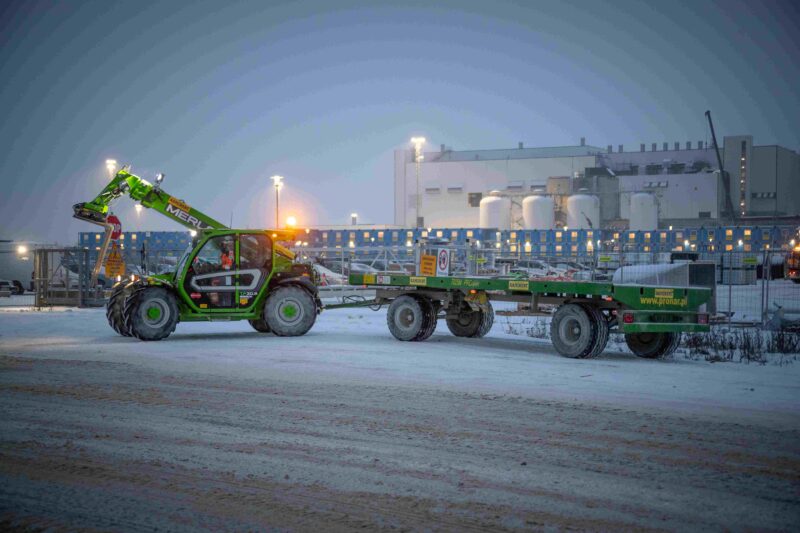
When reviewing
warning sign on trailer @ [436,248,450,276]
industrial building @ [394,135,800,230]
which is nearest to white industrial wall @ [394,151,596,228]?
industrial building @ [394,135,800,230]

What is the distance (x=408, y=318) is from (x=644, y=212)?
58.7m

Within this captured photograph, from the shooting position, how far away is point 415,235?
60188mm

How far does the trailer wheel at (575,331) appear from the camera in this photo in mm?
14211

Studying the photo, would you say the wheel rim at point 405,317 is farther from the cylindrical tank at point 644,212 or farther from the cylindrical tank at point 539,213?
the cylindrical tank at point 539,213

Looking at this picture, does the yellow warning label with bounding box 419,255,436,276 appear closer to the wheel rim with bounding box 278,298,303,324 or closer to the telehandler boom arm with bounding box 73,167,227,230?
the wheel rim with bounding box 278,298,303,324

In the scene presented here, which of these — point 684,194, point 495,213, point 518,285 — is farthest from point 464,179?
point 518,285

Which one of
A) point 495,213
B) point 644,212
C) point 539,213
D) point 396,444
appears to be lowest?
point 396,444

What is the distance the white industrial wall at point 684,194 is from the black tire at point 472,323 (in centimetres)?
5954

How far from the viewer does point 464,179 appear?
8294 cm

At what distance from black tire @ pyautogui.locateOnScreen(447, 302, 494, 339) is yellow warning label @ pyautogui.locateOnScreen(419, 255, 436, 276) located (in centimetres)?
114

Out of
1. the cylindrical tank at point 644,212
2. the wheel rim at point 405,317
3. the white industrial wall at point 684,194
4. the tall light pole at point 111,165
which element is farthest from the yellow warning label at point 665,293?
the white industrial wall at point 684,194

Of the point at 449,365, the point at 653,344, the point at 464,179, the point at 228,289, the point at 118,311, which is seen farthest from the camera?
the point at 464,179

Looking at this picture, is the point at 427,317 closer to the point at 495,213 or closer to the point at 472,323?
the point at 472,323

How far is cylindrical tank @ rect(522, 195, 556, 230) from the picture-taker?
245ft
